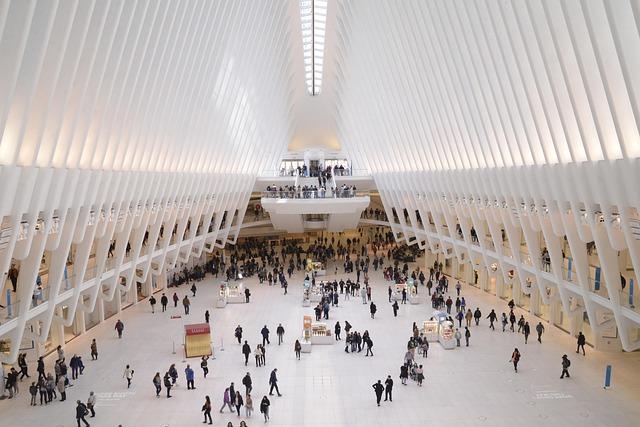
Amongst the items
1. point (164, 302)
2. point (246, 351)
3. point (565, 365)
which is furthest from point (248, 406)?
point (164, 302)

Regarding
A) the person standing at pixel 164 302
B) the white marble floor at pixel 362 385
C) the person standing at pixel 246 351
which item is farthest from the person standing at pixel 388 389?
the person standing at pixel 164 302

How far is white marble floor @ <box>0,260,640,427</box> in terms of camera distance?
541 inches

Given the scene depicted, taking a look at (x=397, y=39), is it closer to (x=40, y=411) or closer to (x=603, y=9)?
(x=603, y=9)

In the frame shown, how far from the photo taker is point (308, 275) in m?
31.4

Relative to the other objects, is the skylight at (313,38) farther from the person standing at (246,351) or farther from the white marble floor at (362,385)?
the person standing at (246,351)

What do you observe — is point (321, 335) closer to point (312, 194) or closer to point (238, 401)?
point (238, 401)

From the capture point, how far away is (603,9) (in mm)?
10484

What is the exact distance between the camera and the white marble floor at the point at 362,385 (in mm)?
13734

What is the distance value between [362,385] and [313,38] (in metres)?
24.8

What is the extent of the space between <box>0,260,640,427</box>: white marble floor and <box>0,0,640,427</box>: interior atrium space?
0.30ft

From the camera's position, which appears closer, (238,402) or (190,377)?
(238,402)

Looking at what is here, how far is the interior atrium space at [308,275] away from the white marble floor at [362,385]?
0.09 m

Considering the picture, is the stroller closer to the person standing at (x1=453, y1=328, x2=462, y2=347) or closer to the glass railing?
the person standing at (x1=453, y1=328, x2=462, y2=347)

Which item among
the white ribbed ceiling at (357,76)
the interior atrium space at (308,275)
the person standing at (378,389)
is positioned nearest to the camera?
the white ribbed ceiling at (357,76)
